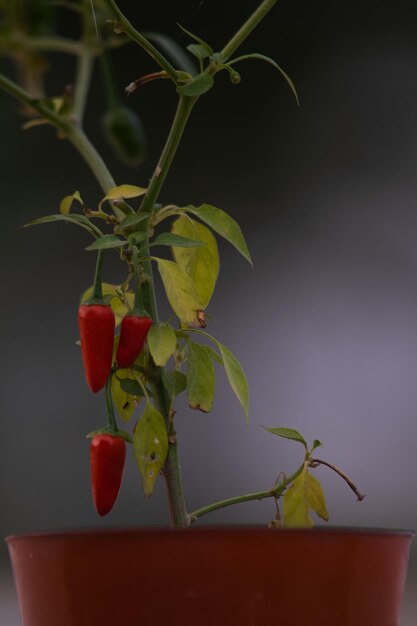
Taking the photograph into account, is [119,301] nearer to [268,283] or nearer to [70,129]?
[70,129]

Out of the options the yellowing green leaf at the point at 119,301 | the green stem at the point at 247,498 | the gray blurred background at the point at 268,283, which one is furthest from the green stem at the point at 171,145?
the gray blurred background at the point at 268,283

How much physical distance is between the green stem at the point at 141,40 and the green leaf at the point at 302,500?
0.29 m

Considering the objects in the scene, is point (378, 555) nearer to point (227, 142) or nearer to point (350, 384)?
point (350, 384)

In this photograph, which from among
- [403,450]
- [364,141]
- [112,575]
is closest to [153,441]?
[112,575]

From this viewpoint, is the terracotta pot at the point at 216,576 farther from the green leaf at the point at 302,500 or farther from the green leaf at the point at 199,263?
the green leaf at the point at 199,263

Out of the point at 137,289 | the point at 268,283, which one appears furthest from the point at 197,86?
the point at 268,283

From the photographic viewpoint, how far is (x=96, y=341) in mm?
644

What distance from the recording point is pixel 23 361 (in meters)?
2.16

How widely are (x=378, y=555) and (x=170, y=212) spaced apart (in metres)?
0.28

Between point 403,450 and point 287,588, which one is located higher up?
point 403,450

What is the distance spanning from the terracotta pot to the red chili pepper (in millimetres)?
123

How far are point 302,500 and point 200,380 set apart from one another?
112mm

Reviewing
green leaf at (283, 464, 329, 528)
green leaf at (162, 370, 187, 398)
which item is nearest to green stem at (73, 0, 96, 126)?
green leaf at (162, 370, 187, 398)

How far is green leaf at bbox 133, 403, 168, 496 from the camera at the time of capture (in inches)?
25.3
